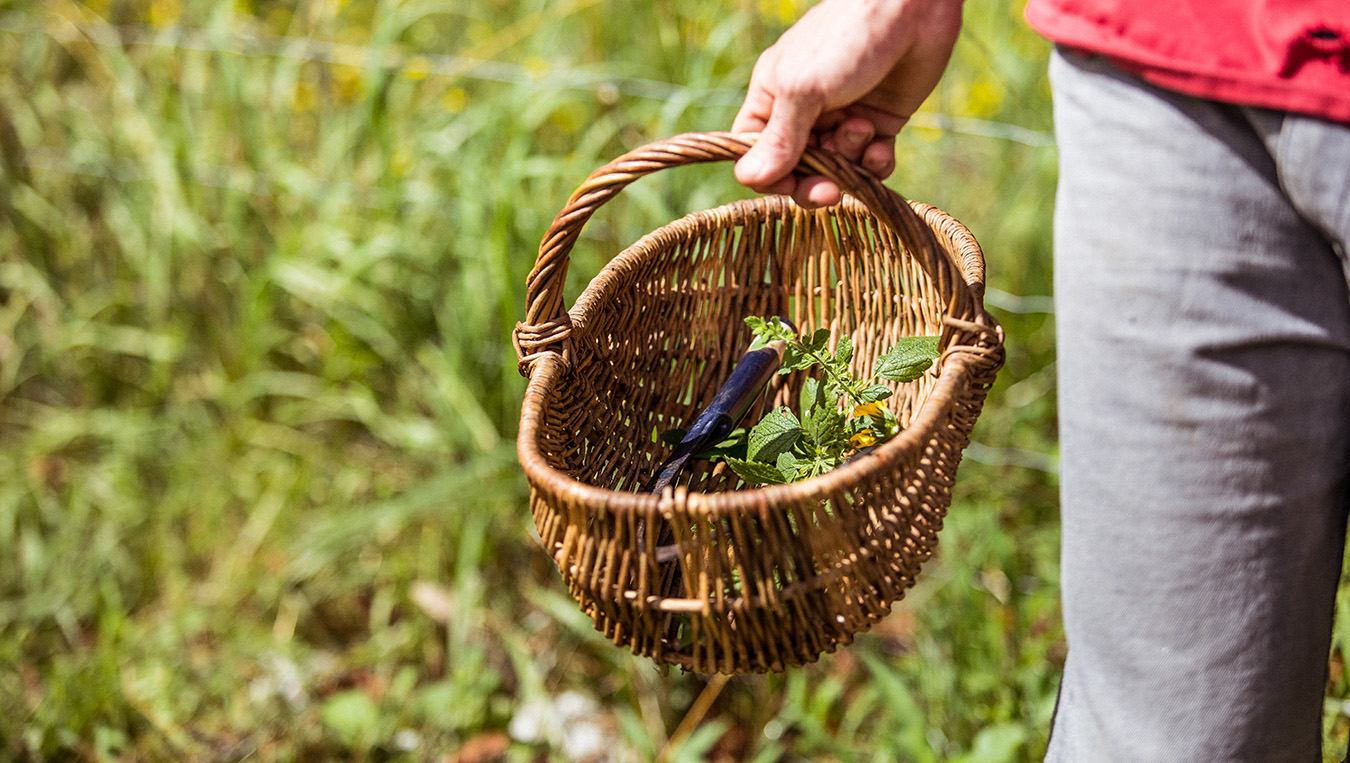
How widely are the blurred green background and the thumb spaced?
918mm

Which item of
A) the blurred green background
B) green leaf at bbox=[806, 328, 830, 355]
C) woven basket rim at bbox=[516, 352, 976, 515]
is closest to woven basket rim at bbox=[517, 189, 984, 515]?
woven basket rim at bbox=[516, 352, 976, 515]

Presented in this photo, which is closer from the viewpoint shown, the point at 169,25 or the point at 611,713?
the point at 611,713

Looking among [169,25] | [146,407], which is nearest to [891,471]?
[146,407]

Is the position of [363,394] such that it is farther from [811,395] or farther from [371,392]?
[811,395]

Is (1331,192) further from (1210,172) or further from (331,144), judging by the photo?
(331,144)

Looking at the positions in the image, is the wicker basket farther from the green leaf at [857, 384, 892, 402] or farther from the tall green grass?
the tall green grass

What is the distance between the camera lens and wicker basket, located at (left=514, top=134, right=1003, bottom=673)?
0.76 meters

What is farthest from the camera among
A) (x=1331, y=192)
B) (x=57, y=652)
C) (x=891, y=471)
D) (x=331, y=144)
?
(x=331, y=144)

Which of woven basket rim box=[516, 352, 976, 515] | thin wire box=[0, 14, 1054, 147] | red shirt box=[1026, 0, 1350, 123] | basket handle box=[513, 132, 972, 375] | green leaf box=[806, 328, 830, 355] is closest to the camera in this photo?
red shirt box=[1026, 0, 1350, 123]

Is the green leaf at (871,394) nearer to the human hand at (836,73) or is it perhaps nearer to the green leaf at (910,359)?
the green leaf at (910,359)

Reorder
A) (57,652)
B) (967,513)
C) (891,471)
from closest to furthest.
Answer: (891,471), (967,513), (57,652)

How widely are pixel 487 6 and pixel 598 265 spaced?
973mm

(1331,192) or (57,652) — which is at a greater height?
(1331,192)

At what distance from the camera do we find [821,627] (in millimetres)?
804
